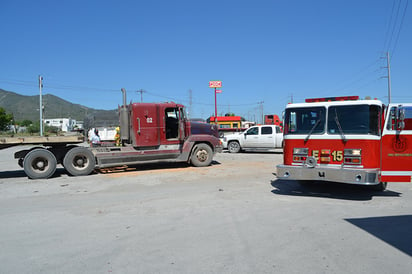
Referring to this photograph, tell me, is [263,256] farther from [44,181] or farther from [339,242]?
[44,181]

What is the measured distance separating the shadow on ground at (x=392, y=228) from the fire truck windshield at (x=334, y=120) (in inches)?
82.2

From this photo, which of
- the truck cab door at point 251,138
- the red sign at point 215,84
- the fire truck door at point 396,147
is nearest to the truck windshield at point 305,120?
the fire truck door at point 396,147

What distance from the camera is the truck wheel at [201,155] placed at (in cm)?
1232

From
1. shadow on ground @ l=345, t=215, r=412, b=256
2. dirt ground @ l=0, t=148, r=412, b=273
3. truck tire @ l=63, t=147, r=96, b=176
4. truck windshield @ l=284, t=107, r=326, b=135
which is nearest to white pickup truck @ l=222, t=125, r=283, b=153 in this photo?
dirt ground @ l=0, t=148, r=412, b=273

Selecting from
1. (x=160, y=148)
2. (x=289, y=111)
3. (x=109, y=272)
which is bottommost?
(x=109, y=272)

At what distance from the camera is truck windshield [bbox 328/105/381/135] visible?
666 cm

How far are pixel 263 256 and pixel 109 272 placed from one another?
1905mm

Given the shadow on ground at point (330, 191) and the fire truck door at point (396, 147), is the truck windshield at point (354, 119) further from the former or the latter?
the shadow on ground at point (330, 191)

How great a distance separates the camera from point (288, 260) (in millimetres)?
3744

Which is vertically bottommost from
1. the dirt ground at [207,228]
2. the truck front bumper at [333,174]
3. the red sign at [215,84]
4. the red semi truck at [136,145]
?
the dirt ground at [207,228]

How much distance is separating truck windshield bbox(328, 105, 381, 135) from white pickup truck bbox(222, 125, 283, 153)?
36.3ft

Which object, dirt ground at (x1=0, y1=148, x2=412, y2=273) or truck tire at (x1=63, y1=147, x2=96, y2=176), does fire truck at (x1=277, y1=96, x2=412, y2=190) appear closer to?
dirt ground at (x1=0, y1=148, x2=412, y2=273)

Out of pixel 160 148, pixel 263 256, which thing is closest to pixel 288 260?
pixel 263 256

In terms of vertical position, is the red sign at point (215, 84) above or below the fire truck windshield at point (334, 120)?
above
